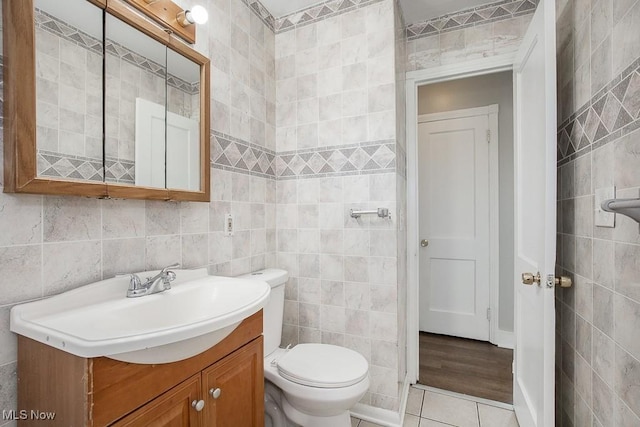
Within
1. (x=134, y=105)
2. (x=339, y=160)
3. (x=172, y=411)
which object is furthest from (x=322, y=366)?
(x=134, y=105)

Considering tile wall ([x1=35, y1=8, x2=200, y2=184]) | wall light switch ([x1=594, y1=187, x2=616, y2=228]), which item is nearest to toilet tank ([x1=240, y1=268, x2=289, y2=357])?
tile wall ([x1=35, y1=8, x2=200, y2=184])

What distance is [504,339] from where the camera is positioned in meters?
2.59

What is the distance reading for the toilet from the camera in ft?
4.19

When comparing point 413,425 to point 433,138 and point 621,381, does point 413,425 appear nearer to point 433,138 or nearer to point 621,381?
point 621,381

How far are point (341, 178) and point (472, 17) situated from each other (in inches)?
54.7

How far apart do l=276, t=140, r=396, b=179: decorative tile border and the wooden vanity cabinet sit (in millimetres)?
1070

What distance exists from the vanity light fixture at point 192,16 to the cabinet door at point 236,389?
1.37 m

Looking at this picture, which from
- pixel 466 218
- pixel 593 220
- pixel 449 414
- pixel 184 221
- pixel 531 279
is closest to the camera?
pixel 593 220

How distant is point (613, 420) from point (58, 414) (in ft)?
4.96

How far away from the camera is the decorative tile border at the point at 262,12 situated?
1.78 m

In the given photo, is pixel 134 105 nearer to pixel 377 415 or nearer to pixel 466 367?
pixel 377 415

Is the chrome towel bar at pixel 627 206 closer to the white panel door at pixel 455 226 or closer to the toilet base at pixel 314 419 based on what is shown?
the toilet base at pixel 314 419

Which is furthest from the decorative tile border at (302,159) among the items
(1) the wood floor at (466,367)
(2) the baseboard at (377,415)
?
(1) the wood floor at (466,367)

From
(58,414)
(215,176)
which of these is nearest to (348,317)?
(215,176)
